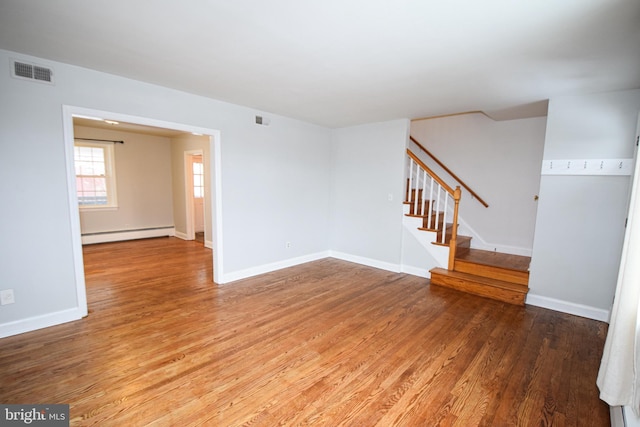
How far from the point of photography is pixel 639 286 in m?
1.48

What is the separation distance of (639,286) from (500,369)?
1.20 metres

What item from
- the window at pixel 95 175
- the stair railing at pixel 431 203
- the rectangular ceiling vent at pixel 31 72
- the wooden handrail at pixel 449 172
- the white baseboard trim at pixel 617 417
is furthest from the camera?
the window at pixel 95 175

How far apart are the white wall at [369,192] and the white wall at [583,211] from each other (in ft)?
6.14

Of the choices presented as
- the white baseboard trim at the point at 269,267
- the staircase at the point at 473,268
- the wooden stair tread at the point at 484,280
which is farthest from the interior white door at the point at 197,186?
the wooden stair tread at the point at 484,280

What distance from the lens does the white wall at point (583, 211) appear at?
9.91ft

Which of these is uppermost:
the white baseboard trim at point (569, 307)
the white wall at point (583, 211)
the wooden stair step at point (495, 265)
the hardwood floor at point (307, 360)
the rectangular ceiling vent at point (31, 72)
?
the rectangular ceiling vent at point (31, 72)

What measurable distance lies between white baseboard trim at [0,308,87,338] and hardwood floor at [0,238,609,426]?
0.26 ft

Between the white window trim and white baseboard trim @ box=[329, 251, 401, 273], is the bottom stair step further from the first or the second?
the white window trim

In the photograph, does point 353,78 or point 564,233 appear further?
point 564,233

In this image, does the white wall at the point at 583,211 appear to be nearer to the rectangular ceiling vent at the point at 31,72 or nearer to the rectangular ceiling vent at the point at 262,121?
the rectangular ceiling vent at the point at 262,121

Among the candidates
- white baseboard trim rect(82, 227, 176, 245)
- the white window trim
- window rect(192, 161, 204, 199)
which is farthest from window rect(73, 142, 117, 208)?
window rect(192, 161, 204, 199)

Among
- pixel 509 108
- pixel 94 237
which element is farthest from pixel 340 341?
pixel 94 237

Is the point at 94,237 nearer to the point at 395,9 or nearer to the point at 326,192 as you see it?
the point at 326,192

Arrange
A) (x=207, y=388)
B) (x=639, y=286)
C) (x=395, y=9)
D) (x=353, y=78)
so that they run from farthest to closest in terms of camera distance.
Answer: (x=353, y=78)
(x=207, y=388)
(x=395, y=9)
(x=639, y=286)
